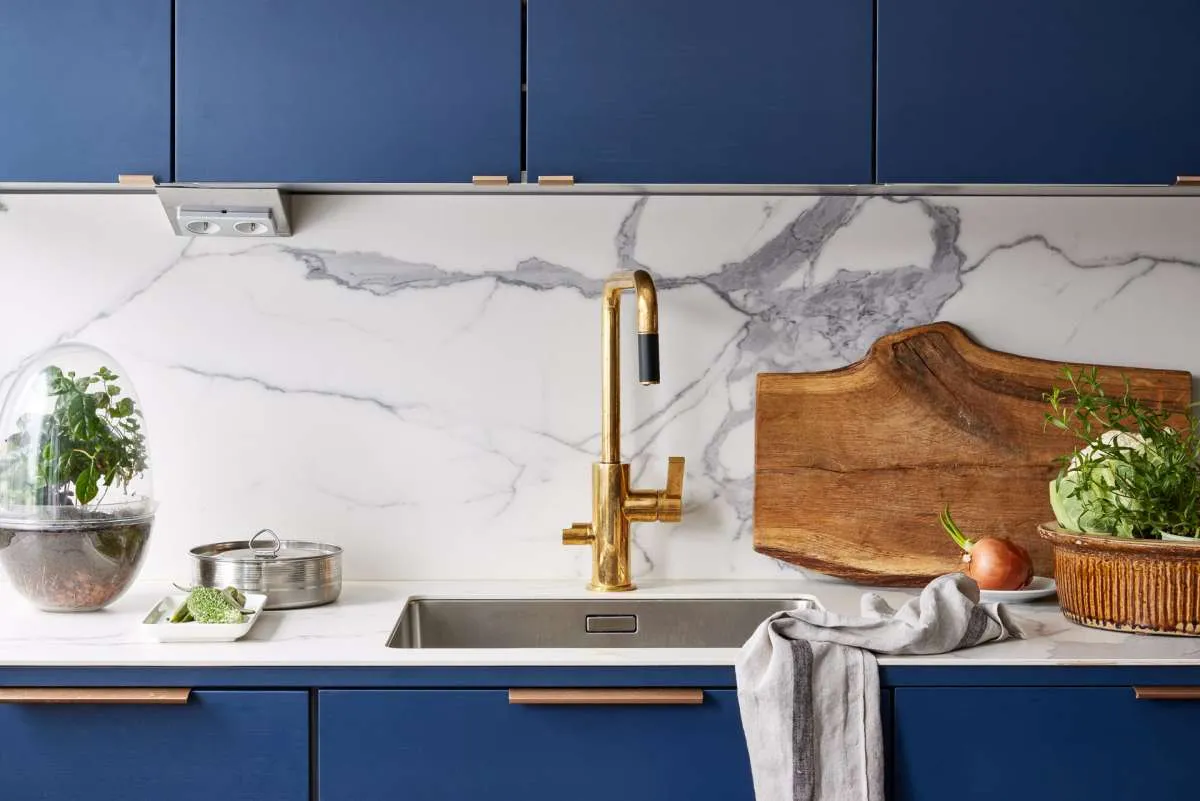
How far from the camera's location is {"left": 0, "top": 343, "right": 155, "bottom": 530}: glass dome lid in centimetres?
176

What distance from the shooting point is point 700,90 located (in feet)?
6.04

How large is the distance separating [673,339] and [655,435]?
0.18 meters

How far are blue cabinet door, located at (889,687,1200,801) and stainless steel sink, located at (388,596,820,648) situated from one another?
0.47 meters

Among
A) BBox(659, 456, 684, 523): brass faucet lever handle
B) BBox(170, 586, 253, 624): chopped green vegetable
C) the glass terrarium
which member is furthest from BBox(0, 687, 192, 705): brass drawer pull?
BBox(659, 456, 684, 523): brass faucet lever handle

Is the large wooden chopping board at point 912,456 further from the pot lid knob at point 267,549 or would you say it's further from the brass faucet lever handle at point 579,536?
the pot lid knob at point 267,549

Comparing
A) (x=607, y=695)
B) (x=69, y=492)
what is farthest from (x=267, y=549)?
(x=607, y=695)

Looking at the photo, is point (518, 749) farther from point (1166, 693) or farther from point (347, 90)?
point (347, 90)

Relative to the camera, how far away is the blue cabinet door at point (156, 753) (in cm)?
152

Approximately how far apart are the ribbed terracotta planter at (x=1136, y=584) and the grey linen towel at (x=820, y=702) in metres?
0.28

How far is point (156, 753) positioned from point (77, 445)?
1.72 feet

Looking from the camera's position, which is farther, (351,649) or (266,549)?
(266,549)

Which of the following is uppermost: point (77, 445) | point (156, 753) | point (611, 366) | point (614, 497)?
point (611, 366)

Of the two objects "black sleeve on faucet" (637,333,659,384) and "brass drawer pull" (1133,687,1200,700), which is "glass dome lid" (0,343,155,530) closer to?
"black sleeve on faucet" (637,333,659,384)

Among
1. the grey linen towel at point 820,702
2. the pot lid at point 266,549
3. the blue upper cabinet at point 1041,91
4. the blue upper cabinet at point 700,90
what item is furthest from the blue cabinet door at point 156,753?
the blue upper cabinet at point 1041,91
